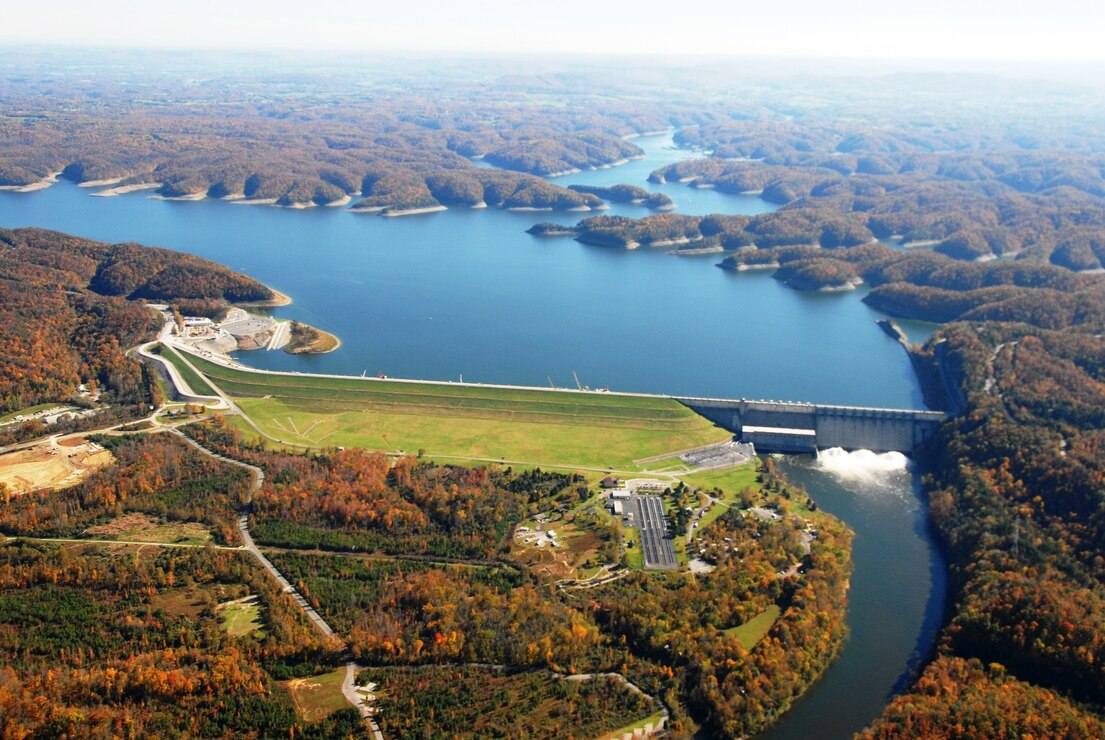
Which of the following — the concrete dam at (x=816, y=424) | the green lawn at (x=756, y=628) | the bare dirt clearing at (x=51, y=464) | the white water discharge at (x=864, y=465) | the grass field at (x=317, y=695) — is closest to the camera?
the grass field at (x=317, y=695)

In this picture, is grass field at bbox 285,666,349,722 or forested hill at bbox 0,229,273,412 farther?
forested hill at bbox 0,229,273,412

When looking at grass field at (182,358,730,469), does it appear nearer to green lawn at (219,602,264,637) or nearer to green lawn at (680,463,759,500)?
green lawn at (680,463,759,500)

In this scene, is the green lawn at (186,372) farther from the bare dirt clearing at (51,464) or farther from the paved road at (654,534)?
the paved road at (654,534)

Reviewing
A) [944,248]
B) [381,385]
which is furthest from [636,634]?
[944,248]

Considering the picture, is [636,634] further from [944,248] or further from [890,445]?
[944,248]

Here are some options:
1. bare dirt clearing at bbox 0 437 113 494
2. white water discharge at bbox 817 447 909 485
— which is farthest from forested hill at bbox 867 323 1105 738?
bare dirt clearing at bbox 0 437 113 494

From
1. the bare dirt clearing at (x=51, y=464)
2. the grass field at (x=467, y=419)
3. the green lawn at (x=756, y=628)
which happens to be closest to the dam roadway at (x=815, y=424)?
the grass field at (x=467, y=419)

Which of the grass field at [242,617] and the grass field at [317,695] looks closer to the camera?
the grass field at [317,695]

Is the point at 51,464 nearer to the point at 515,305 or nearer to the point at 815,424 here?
the point at 515,305
